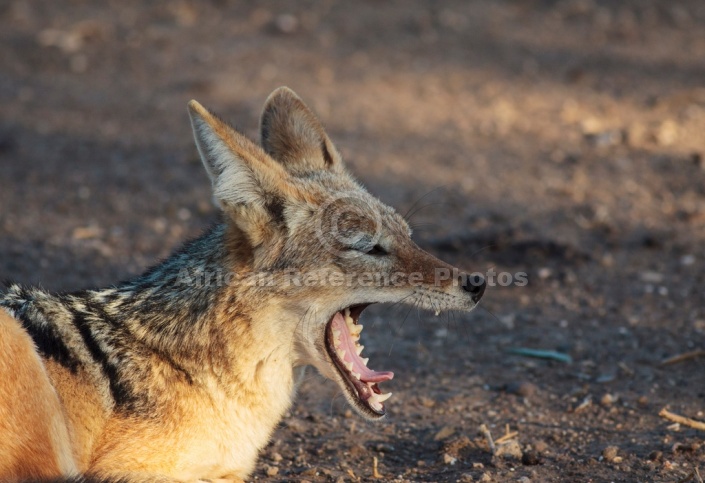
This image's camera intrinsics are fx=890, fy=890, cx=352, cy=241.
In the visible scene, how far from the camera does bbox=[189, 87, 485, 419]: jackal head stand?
4820 mm

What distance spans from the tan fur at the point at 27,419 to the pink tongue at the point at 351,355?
1.56m

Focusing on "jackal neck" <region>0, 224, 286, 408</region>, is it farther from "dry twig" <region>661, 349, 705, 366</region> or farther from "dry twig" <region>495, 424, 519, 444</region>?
"dry twig" <region>661, 349, 705, 366</region>

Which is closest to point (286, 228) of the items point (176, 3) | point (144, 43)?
point (144, 43)

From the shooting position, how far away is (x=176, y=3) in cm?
1441

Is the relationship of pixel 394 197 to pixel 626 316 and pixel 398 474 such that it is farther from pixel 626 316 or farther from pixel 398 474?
pixel 398 474

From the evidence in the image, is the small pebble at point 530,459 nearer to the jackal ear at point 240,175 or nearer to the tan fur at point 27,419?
the jackal ear at point 240,175

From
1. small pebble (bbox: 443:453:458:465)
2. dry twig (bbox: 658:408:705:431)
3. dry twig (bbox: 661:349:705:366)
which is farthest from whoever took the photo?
dry twig (bbox: 661:349:705:366)

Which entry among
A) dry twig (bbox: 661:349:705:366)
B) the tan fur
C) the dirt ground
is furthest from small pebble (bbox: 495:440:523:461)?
the tan fur

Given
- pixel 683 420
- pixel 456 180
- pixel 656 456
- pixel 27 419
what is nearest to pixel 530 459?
pixel 656 456

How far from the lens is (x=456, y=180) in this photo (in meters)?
10.1

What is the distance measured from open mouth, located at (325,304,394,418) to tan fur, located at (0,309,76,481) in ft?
4.88

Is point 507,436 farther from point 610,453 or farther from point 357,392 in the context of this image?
point 357,392

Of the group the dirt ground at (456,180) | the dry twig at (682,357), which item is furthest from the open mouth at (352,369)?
the dry twig at (682,357)

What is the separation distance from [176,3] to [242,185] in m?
10.5
